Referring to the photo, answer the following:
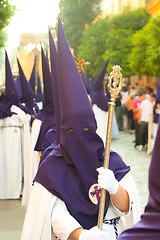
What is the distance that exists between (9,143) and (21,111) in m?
0.65

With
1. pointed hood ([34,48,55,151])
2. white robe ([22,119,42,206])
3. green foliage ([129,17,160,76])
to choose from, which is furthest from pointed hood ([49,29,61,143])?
green foliage ([129,17,160,76])

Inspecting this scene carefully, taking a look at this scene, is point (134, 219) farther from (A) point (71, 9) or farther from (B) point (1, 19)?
(A) point (71, 9)

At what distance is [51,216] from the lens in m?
2.58

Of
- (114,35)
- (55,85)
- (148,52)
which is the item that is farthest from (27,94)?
(114,35)

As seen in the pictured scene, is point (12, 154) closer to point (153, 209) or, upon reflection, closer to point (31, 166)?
point (31, 166)

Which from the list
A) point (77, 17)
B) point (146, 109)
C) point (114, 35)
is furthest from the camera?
point (77, 17)

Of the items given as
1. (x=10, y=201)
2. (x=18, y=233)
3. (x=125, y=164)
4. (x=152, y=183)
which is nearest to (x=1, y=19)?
(x=10, y=201)

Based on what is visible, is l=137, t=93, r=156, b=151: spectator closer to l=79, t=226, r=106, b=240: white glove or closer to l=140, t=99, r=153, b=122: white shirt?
l=140, t=99, r=153, b=122: white shirt

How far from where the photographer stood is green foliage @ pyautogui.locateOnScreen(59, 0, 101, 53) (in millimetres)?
45062

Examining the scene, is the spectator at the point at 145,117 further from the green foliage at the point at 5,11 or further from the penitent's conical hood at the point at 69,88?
the penitent's conical hood at the point at 69,88

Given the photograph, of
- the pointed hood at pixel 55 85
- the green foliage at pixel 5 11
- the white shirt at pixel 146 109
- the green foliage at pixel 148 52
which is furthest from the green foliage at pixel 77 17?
the pointed hood at pixel 55 85

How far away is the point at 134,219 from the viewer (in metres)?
2.85

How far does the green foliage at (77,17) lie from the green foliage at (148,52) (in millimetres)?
23866

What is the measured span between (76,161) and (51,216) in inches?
15.2
